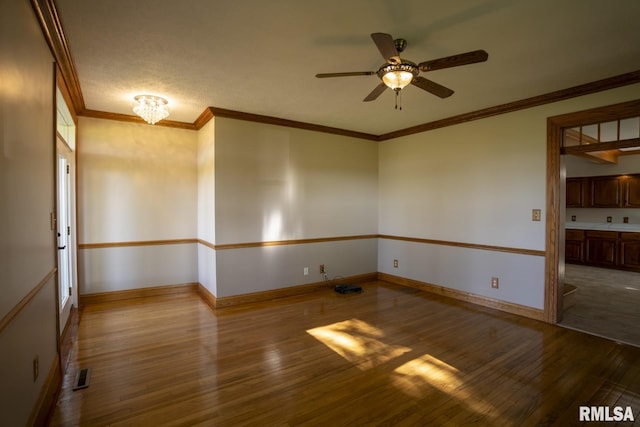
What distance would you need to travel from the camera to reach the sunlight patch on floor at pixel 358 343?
283 centimetres

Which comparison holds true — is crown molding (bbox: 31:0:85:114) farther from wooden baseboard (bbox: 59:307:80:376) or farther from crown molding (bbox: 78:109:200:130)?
wooden baseboard (bbox: 59:307:80:376)

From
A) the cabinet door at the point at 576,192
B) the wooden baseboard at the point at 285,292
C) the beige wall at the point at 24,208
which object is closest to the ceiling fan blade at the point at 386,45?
the beige wall at the point at 24,208

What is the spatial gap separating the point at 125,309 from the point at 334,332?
273cm

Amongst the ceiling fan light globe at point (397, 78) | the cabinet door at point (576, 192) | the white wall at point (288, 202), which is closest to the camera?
the ceiling fan light globe at point (397, 78)

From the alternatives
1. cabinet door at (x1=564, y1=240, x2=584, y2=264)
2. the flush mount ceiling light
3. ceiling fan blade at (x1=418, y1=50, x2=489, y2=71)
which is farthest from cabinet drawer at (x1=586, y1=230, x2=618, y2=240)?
the flush mount ceiling light

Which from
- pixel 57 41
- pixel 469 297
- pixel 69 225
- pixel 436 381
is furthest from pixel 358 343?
pixel 69 225

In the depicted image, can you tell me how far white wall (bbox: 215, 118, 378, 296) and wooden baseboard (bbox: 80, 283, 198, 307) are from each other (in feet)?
3.48

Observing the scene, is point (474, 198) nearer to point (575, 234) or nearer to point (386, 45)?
point (386, 45)

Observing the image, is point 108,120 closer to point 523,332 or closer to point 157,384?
point 157,384

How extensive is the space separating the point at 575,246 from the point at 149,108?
8.59 meters

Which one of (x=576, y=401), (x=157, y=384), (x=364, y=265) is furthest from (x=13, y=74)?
(x=364, y=265)

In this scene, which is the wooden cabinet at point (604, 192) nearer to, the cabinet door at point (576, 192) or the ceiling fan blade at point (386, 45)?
the cabinet door at point (576, 192)

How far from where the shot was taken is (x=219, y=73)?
3.04 meters

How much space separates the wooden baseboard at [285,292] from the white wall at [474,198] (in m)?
0.50
